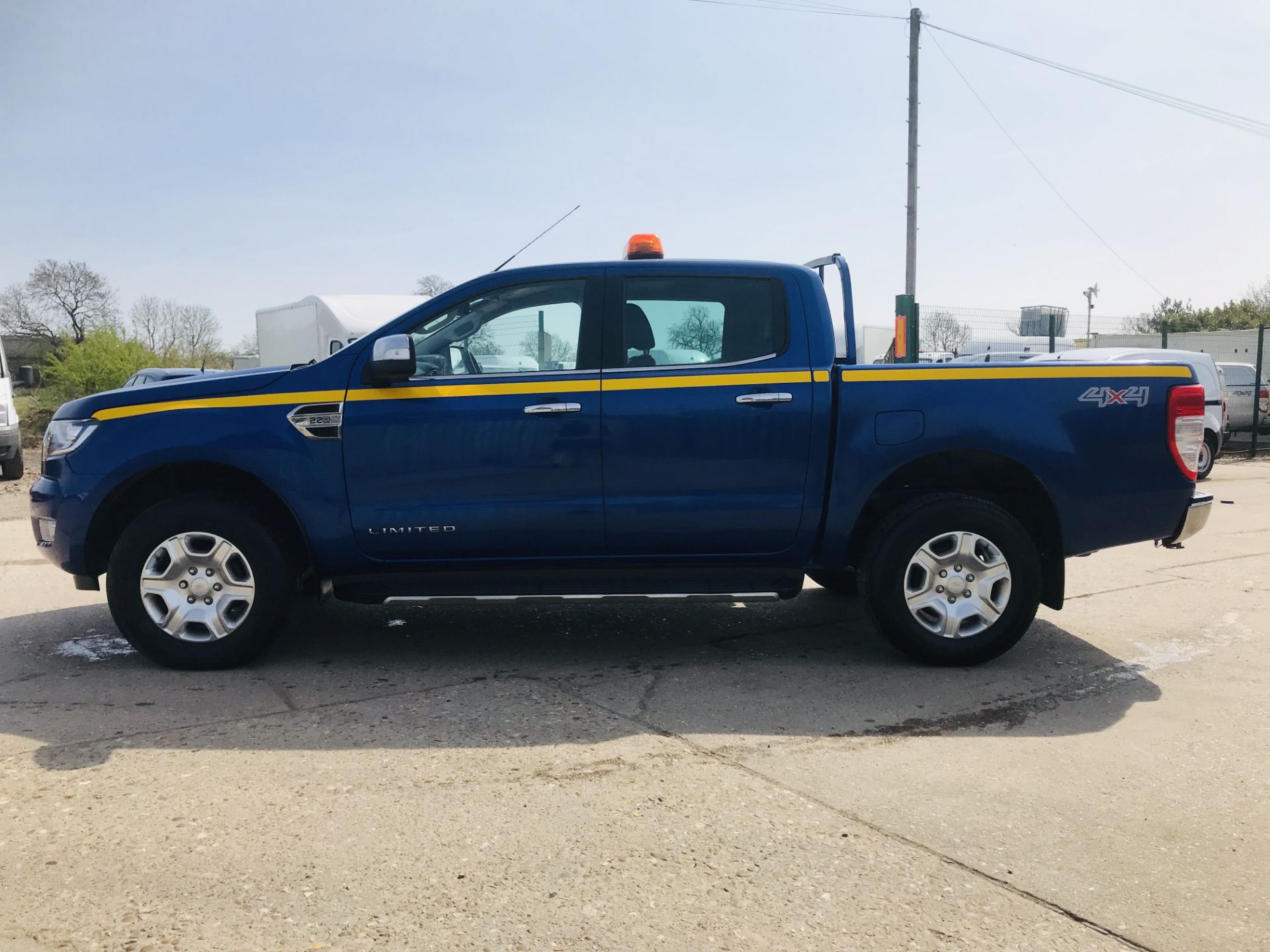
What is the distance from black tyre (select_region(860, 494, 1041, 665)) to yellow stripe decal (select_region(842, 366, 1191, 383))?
0.56 m

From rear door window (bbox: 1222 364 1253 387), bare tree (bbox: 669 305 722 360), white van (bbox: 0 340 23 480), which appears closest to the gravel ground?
white van (bbox: 0 340 23 480)

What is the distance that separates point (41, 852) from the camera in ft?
9.98

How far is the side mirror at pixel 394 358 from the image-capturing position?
4.64 metres

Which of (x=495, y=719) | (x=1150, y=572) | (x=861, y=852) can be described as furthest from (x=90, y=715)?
(x=1150, y=572)

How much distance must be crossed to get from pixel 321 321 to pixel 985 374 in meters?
12.7

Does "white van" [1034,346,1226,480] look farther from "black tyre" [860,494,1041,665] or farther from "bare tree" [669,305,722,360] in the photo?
"bare tree" [669,305,722,360]

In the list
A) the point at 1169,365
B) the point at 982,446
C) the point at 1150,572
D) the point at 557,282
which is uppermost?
the point at 557,282

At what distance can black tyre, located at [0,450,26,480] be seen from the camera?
46.9 ft

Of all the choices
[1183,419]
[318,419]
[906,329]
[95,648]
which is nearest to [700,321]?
[318,419]

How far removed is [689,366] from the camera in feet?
16.1

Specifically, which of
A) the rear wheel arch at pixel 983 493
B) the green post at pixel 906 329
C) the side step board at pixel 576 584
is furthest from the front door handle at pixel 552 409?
the green post at pixel 906 329

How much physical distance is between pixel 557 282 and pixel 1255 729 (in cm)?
350

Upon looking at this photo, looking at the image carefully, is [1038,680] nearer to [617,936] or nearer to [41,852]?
[617,936]

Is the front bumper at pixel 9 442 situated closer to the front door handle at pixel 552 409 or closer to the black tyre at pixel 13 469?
the black tyre at pixel 13 469
